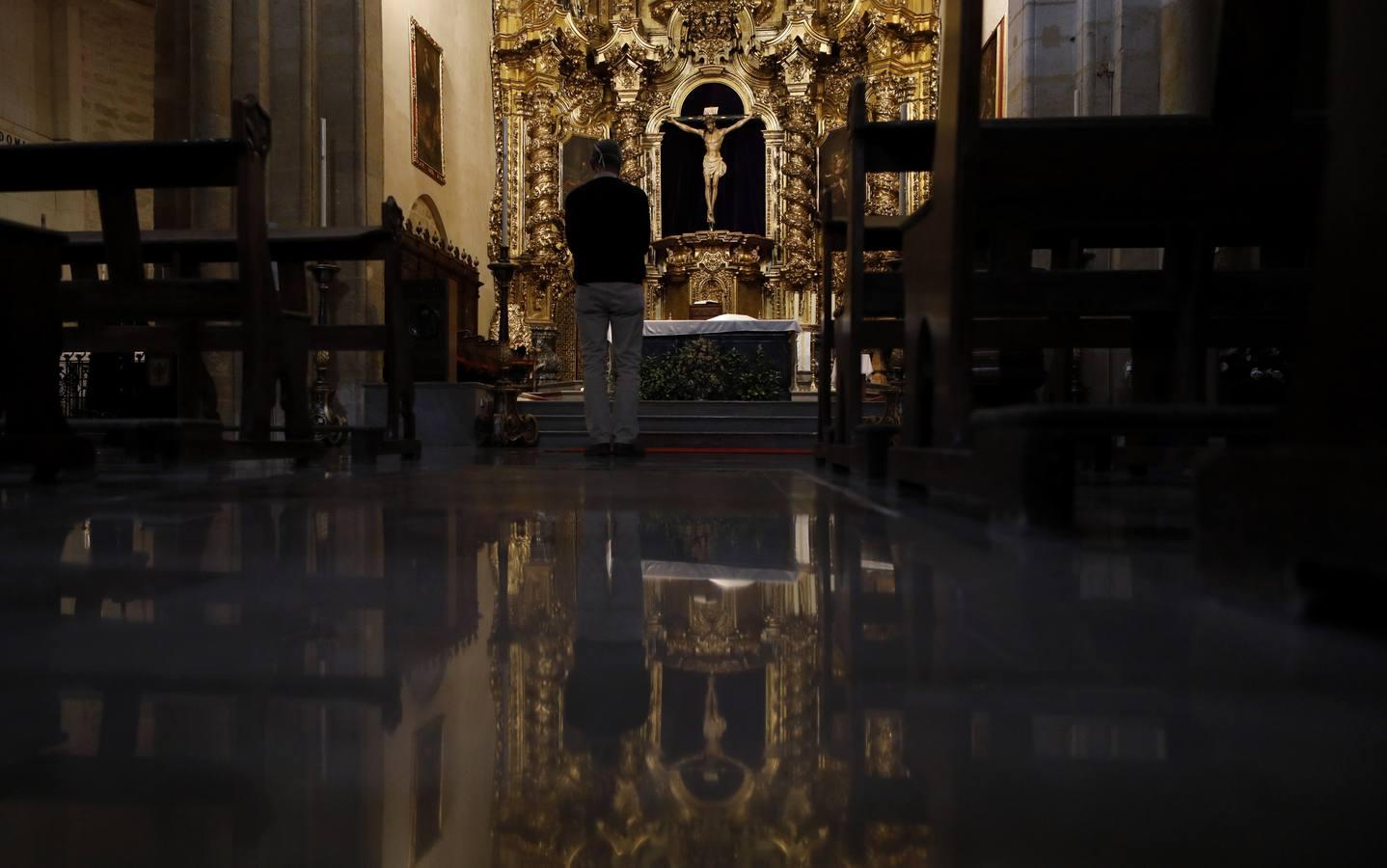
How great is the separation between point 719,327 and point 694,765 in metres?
8.22

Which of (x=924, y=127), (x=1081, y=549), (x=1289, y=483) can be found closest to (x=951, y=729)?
(x=1289, y=483)

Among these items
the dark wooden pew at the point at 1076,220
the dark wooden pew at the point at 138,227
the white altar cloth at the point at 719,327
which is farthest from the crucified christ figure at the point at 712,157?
the dark wooden pew at the point at 1076,220

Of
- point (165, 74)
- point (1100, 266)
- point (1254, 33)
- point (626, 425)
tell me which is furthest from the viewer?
point (165, 74)

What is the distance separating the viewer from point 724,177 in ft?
42.8

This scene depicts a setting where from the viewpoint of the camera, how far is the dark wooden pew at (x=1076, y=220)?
1425 mm

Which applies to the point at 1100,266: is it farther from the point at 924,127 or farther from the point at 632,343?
the point at 924,127

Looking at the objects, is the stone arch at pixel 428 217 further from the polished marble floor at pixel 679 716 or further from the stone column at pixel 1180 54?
the polished marble floor at pixel 679 716

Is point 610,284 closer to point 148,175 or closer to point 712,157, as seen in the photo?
point 148,175

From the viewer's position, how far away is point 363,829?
1.33ft

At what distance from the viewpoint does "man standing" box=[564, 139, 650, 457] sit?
4.77 meters

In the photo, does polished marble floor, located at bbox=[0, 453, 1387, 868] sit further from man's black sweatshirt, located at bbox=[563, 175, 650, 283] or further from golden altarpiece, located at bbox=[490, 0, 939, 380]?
golden altarpiece, located at bbox=[490, 0, 939, 380]

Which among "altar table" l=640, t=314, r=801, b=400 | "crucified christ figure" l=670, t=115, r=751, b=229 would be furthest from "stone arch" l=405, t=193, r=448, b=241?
"altar table" l=640, t=314, r=801, b=400

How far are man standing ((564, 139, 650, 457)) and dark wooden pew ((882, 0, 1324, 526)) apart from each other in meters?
2.39

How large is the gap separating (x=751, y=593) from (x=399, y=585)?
364 millimetres
